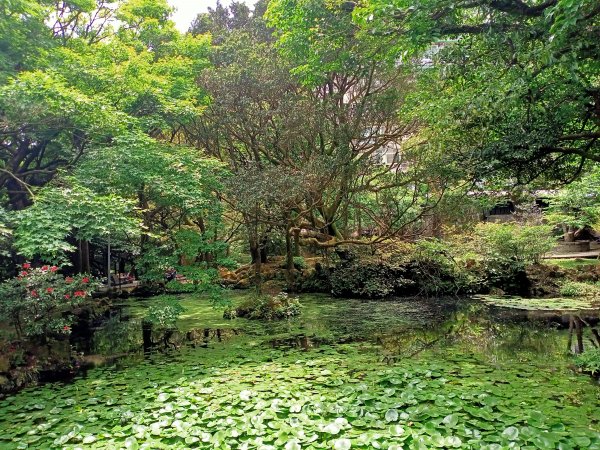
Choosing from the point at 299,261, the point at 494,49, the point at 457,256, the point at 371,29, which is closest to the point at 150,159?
the point at 371,29

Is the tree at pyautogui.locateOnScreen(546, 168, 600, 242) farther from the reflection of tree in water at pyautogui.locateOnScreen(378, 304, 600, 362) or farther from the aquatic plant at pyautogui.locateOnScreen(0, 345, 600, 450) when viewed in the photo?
the aquatic plant at pyautogui.locateOnScreen(0, 345, 600, 450)

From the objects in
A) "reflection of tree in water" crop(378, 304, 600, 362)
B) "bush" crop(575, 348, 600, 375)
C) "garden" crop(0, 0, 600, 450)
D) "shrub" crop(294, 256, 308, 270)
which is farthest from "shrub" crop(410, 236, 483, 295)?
"bush" crop(575, 348, 600, 375)

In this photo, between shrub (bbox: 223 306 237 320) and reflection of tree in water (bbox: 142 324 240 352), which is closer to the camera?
reflection of tree in water (bbox: 142 324 240 352)

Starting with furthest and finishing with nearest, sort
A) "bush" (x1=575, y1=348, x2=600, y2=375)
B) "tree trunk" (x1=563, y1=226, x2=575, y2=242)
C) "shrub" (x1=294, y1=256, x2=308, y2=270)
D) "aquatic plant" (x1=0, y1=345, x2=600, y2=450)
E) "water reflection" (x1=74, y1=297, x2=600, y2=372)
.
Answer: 1. "tree trunk" (x1=563, y1=226, x2=575, y2=242)
2. "shrub" (x1=294, y1=256, x2=308, y2=270)
3. "water reflection" (x1=74, y1=297, x2=600, y2=372)
4. "bush" (x1=575, y1=348, x2=600, y2=375)
5. "aquatic plant" (x1=0, y1=345, x2=600, y2=450)

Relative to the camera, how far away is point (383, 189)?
512 inches

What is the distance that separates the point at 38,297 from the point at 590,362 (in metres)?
7.78

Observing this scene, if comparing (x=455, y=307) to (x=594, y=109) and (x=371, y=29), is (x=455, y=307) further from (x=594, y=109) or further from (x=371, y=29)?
(x=371, y=29)

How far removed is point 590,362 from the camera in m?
5.29

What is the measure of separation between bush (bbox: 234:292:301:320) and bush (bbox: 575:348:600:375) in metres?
6.16

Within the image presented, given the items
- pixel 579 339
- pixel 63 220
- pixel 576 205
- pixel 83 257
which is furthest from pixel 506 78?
pixel 83 257

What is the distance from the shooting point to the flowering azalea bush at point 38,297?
6.63m

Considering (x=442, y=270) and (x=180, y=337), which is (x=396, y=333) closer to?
(x=180, y=337)

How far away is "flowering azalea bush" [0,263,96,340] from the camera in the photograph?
6.63 metres

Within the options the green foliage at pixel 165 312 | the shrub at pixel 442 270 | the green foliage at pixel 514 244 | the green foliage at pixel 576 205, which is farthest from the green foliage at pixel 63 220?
the green foliage at pixel 576 205
